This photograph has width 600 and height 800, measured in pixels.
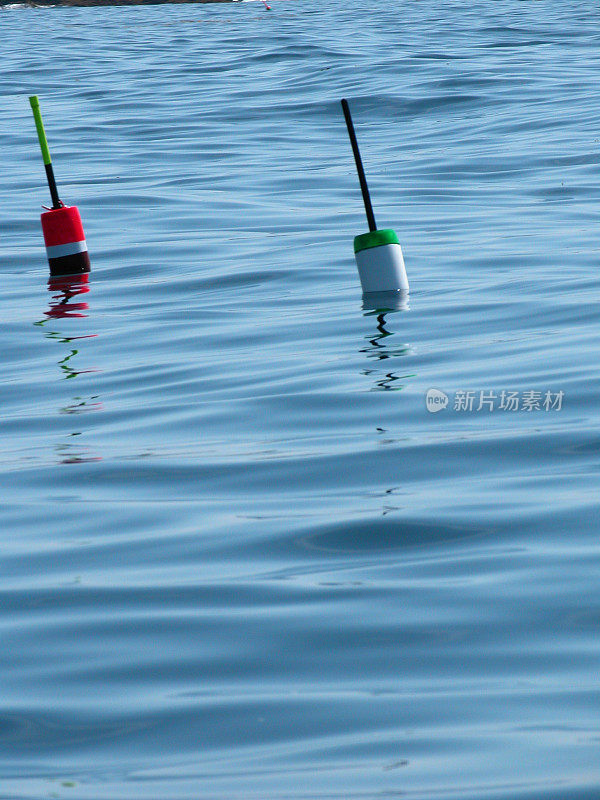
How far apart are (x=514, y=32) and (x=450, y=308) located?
20759 millimetres

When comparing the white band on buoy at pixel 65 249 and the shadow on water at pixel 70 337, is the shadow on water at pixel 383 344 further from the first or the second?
the white band on buoy at pixel 65 249

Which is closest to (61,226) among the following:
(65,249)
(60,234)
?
(60,234)

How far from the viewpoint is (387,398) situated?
15.2 ft

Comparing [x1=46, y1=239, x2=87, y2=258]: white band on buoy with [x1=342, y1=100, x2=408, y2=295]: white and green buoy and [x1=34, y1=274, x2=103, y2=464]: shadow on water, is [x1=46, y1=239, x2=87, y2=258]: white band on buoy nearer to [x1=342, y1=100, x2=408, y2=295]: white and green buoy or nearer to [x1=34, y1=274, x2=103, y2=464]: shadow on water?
[x1=34, y1=274, x2=103, y2=464]: shadow on water

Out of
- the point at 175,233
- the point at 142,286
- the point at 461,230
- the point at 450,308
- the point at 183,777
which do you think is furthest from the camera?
the point at 175,233

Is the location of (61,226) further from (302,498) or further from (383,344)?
(302,498)

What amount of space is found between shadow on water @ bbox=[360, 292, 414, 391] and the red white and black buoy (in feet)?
6.11

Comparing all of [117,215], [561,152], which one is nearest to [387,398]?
[117,215]

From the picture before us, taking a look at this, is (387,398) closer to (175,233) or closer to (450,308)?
(450,308)

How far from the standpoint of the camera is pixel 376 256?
619cm

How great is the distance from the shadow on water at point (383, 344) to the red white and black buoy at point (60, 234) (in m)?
1.86

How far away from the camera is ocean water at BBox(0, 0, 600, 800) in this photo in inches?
91.4

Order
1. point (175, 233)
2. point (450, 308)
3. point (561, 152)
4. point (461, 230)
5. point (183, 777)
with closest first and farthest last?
point (183, 777) < point (450, 308) < point (461, 230) < point (175, 233) < point (561, 152)

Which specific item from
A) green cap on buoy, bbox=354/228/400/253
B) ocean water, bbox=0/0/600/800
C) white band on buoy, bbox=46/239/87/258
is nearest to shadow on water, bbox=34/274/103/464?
ocean water, bbox=0/0/600/800
